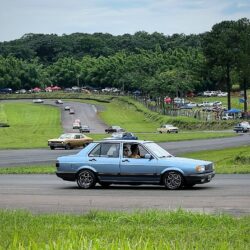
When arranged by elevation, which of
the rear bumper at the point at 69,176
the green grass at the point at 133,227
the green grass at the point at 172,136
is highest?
the green grass at the point at 133,227

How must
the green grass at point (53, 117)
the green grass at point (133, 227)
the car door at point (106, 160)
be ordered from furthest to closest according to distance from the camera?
the green grass at point (53, 117), the car door at point (106, 160), the green grass at point (133, 227)

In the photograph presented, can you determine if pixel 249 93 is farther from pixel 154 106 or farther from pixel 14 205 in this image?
pixel 14 205

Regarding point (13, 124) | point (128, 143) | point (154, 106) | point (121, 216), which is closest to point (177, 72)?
point (154, 106)

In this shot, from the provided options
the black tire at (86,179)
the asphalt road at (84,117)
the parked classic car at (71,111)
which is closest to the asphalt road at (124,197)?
the black tire at (86,179)

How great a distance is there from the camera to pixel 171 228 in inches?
444

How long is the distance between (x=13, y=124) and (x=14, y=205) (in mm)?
90591

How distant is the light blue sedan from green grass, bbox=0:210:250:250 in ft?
23.4

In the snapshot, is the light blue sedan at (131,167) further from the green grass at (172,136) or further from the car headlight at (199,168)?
the green grass at (172,136)

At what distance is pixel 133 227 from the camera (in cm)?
1141

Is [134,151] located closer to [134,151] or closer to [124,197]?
[134,151]

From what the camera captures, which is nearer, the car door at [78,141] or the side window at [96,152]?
the side window at [96,152]

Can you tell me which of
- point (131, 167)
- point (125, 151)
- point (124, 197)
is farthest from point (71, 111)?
point (124, 197)

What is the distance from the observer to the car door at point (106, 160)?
20906 millimetres

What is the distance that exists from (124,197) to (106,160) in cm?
329
